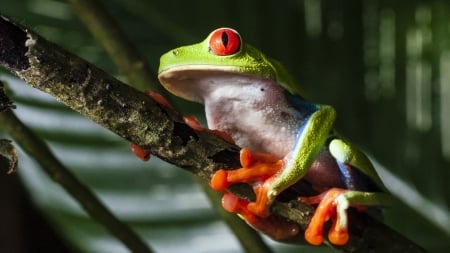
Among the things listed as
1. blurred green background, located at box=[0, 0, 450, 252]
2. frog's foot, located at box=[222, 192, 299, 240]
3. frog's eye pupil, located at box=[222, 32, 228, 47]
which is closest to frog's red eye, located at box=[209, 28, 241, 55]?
frog's eye pupil, located at box=[222, 32, 228, 47]

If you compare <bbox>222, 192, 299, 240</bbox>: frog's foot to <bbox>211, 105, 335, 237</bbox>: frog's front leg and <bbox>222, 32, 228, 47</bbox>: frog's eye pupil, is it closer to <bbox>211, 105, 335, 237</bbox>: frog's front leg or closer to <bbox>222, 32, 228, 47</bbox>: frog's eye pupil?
<bbox>211, 105, 335, 237</bbox>: frog's front leg

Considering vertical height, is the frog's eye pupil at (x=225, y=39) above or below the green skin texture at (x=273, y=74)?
above

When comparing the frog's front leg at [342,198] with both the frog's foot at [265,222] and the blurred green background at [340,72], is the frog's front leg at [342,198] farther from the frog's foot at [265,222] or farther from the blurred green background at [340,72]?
the blurred green background at [340,72]

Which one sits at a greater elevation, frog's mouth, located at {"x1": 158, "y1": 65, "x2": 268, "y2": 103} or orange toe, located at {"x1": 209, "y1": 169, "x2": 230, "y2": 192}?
frog's mouth, located at {"x1": 158, "y1": 65, "x2": 268, "y2": 103}

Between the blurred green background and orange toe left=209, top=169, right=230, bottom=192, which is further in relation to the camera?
the blurred green background

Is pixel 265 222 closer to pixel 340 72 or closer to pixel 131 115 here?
pixel 131 115

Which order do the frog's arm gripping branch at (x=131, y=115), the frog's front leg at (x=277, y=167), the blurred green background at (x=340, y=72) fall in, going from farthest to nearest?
the blurred green background at (x=340, y=72) < the frog's front leg at (x=277, y=167) < the frog's arm gripping branch at (x=131, y=115)

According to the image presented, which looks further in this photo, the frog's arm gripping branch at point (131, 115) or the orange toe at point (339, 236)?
the orange toe at point (339, 236)

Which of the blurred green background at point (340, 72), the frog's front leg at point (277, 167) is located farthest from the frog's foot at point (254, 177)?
the blurred green background at point (340, 72)
